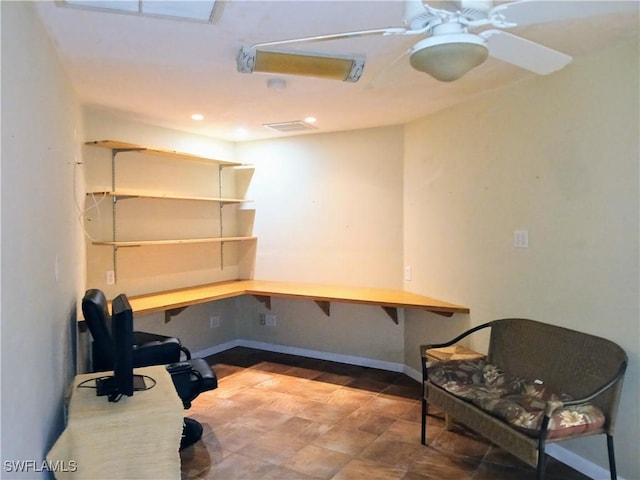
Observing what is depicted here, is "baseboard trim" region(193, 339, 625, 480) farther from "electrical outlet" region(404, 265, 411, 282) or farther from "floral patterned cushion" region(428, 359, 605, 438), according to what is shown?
"electrical outlet" region(404, 265, 411, 282)

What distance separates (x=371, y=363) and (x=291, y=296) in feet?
3.29

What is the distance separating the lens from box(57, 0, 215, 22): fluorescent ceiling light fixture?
5.70 feet

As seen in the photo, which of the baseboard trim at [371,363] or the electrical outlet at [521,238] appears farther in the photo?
the electrical outlet at [521,238]

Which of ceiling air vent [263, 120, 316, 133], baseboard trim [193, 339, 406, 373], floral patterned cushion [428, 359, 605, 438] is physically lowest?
baseboard trim [193, 339, 406, 373]

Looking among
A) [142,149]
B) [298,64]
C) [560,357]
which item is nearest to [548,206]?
[560,357]

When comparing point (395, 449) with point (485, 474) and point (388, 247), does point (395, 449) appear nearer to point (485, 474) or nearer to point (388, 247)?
point (485, 474)

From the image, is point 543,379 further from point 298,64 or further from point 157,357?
point 157,357

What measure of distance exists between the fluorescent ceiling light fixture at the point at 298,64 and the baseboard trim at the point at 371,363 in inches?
92.9

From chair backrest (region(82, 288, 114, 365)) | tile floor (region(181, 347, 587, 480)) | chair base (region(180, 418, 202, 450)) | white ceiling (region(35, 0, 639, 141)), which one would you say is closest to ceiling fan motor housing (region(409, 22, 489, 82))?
white ceiling (region(35, 0, 639, 141))

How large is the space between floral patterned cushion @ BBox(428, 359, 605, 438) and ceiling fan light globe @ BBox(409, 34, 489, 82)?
1563 mm

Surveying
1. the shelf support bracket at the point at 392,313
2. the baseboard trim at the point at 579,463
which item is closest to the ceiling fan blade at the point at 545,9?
the baseboard trim at the point at 579,463

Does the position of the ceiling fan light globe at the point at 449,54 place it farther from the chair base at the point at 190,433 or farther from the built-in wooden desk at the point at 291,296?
the chair base at the point at 190,433

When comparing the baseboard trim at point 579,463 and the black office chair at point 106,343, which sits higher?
the black office chair at point 106,343

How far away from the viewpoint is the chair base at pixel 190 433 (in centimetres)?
275
